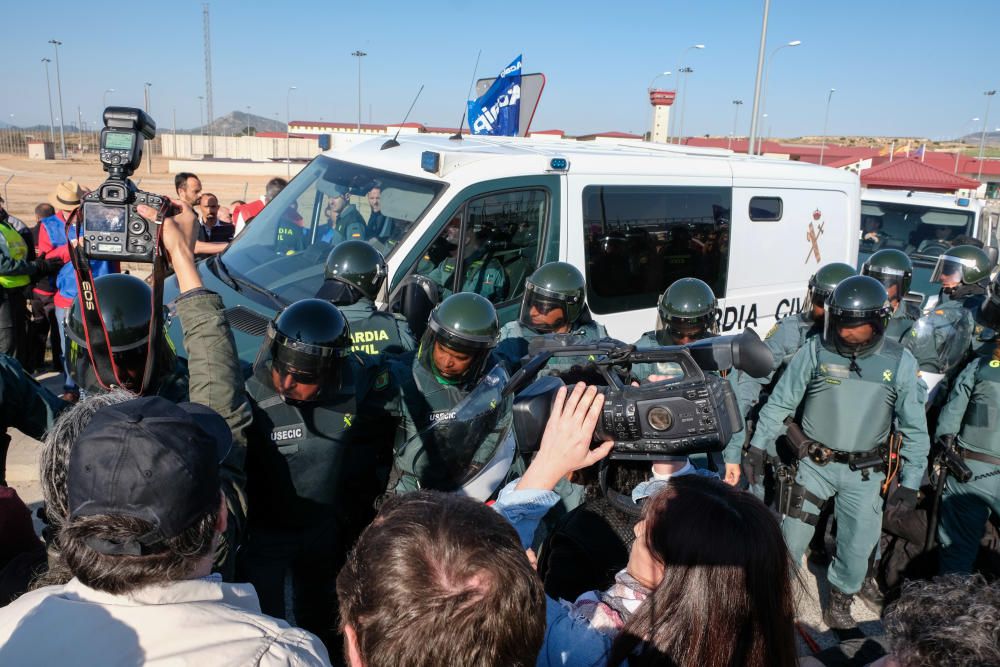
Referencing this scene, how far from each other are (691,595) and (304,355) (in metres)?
1.69

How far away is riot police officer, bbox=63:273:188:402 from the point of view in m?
2.83

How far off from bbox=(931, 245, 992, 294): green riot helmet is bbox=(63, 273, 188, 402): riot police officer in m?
6.66

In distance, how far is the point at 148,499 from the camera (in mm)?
1495

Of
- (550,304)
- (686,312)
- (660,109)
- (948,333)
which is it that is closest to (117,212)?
(550,304)

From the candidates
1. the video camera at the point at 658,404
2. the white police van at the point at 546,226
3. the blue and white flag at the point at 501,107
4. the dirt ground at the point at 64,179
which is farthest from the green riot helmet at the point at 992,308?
the dirt ground at the point at 64,179

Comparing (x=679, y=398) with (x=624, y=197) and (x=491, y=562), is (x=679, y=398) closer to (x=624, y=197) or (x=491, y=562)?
(x=491, y=562)

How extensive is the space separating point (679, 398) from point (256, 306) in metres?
3.30

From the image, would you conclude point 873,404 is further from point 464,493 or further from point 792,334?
point 464,493

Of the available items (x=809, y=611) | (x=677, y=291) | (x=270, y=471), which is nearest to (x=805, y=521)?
(x=809, y=611)

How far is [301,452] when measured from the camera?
276cm

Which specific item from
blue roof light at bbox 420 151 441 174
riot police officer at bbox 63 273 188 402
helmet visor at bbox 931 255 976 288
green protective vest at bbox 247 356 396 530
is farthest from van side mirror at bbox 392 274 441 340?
helmet visor at bbox 931 255 976 288

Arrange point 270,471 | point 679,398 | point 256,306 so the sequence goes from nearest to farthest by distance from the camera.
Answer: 1. point 679,398
2. point 270,471
3. point 256,306

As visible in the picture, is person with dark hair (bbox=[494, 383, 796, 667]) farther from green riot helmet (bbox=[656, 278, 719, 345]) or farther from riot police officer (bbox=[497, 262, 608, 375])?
green riot helmet (bbox=[656, 278, 719, 345])

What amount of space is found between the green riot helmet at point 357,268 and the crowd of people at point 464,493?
0.02m
